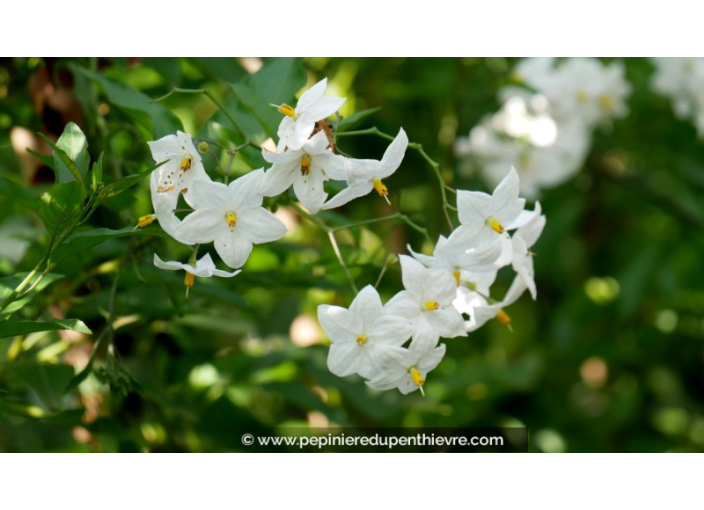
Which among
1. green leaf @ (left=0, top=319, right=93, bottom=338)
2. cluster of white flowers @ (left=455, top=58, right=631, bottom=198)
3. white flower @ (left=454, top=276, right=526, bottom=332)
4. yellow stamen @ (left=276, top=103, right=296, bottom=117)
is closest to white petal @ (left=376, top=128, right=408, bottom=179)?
yellow stamen @ (left=276, top=103, right=296, bottom=117)

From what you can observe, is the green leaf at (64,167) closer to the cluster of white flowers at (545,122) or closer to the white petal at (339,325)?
the white petal at (339,325)

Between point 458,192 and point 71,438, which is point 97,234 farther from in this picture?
point 71,438

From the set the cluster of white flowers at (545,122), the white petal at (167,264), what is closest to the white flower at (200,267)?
the white petal at (167,264)

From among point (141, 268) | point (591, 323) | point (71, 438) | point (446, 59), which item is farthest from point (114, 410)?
point (591, 323)

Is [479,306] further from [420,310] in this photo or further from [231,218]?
[231,218]

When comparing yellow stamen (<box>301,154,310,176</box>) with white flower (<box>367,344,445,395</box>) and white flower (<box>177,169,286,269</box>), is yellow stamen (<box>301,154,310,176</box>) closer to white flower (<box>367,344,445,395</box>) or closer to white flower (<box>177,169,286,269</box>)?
white flower (<box>177,169,286,269</box>)
